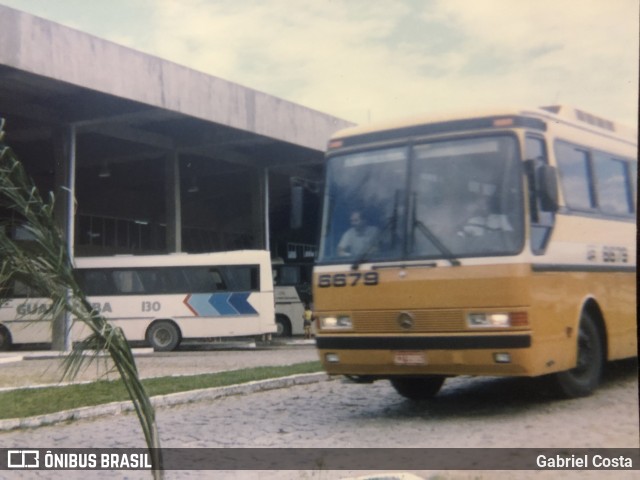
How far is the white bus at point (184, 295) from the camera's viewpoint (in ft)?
78.5

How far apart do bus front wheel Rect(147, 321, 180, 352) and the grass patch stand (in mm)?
10694

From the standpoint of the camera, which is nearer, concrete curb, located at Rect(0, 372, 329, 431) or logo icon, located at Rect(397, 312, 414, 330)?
logo icon, located at Rect(397, 312, 414, 330)

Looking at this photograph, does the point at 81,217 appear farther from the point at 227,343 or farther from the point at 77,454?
the point at 77,454

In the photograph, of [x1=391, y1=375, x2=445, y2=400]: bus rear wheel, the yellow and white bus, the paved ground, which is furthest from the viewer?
the paved ground

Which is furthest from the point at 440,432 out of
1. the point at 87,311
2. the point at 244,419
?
the point at 87,311

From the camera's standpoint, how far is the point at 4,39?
16.9 metres

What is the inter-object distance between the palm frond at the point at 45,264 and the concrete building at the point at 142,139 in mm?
4809

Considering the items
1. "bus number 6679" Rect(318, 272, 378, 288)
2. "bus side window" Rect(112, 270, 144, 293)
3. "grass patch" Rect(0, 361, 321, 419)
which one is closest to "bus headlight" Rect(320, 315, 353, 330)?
"bus number 6679" Rect(318, 272, 378, 288)

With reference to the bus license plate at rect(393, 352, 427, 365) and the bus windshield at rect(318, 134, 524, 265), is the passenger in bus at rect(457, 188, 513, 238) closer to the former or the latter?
the bus windshield at rect(318, 134, 524, 265)

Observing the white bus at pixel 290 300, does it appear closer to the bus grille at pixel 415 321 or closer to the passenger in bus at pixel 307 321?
the passenger in bus at pixel 307 321


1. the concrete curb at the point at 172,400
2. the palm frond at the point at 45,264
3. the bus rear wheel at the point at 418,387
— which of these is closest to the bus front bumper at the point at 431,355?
the bus rear wheel at the point at 418,387

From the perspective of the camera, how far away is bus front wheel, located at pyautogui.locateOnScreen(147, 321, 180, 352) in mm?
23656

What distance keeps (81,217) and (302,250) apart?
1085cm

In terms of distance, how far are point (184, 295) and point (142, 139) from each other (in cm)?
535
